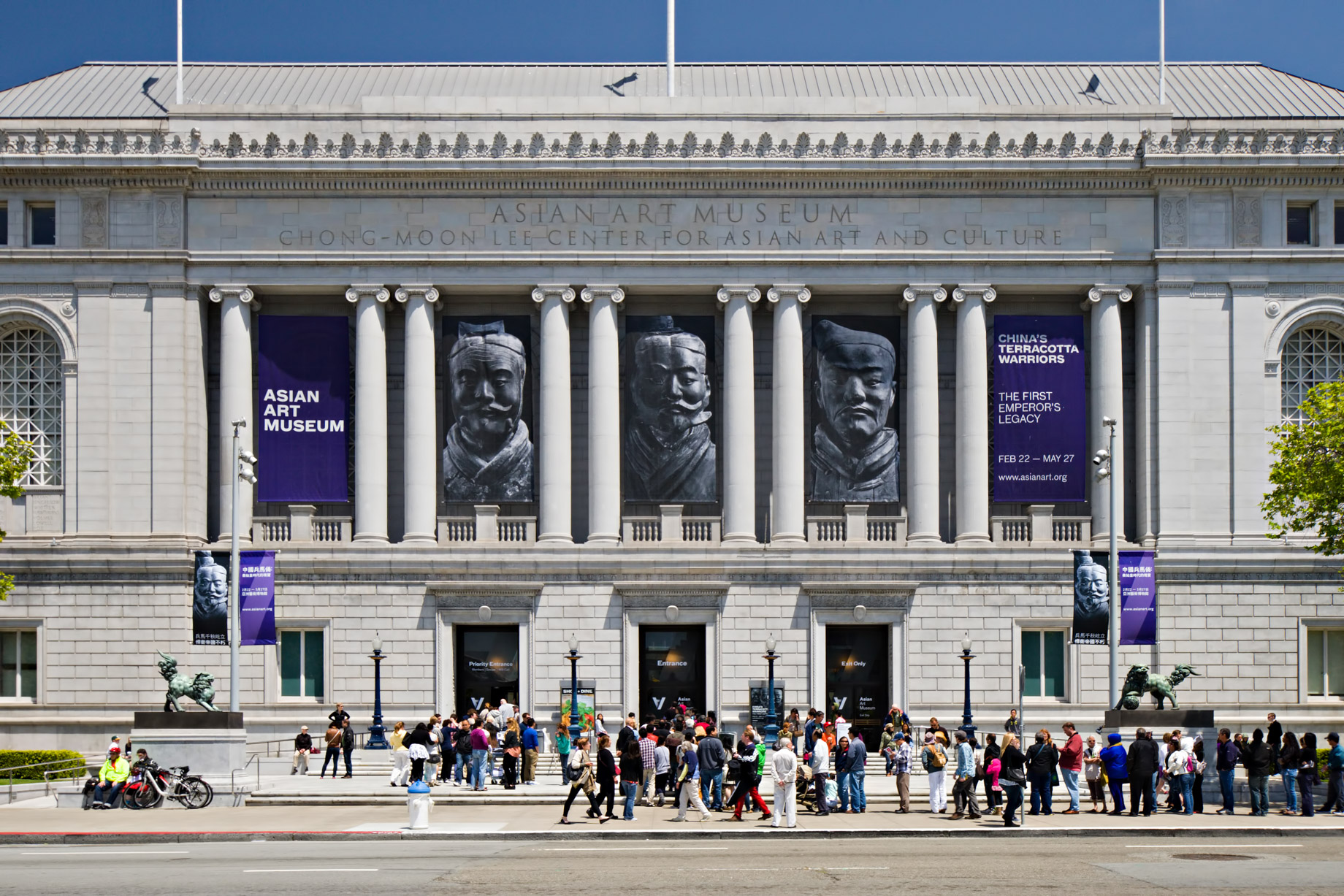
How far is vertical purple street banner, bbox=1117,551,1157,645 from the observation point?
164 ft

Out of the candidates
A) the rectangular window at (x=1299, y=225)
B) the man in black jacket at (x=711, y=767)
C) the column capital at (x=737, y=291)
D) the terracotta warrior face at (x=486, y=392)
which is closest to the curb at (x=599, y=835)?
the man in black jacket at (x=711, y=767)

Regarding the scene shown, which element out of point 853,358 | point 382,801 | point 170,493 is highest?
point 853,358

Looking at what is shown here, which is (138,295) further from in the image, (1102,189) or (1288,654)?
(1288,654)

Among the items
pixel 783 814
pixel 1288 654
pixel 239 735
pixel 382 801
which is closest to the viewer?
pixel 783 814

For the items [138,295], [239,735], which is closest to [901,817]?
[239,735]

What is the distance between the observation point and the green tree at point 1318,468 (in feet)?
147

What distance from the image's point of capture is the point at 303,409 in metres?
56.6

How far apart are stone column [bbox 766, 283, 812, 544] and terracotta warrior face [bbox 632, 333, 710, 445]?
8.27 ft

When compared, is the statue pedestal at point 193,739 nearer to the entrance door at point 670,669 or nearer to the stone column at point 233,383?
the stone column at point 233,383

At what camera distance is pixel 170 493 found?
182ft

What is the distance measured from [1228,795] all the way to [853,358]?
886 inches

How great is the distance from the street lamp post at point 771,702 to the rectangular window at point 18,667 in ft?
76.8

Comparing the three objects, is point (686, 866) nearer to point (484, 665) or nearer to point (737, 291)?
point (484, 665)

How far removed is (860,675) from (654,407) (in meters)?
10.9
